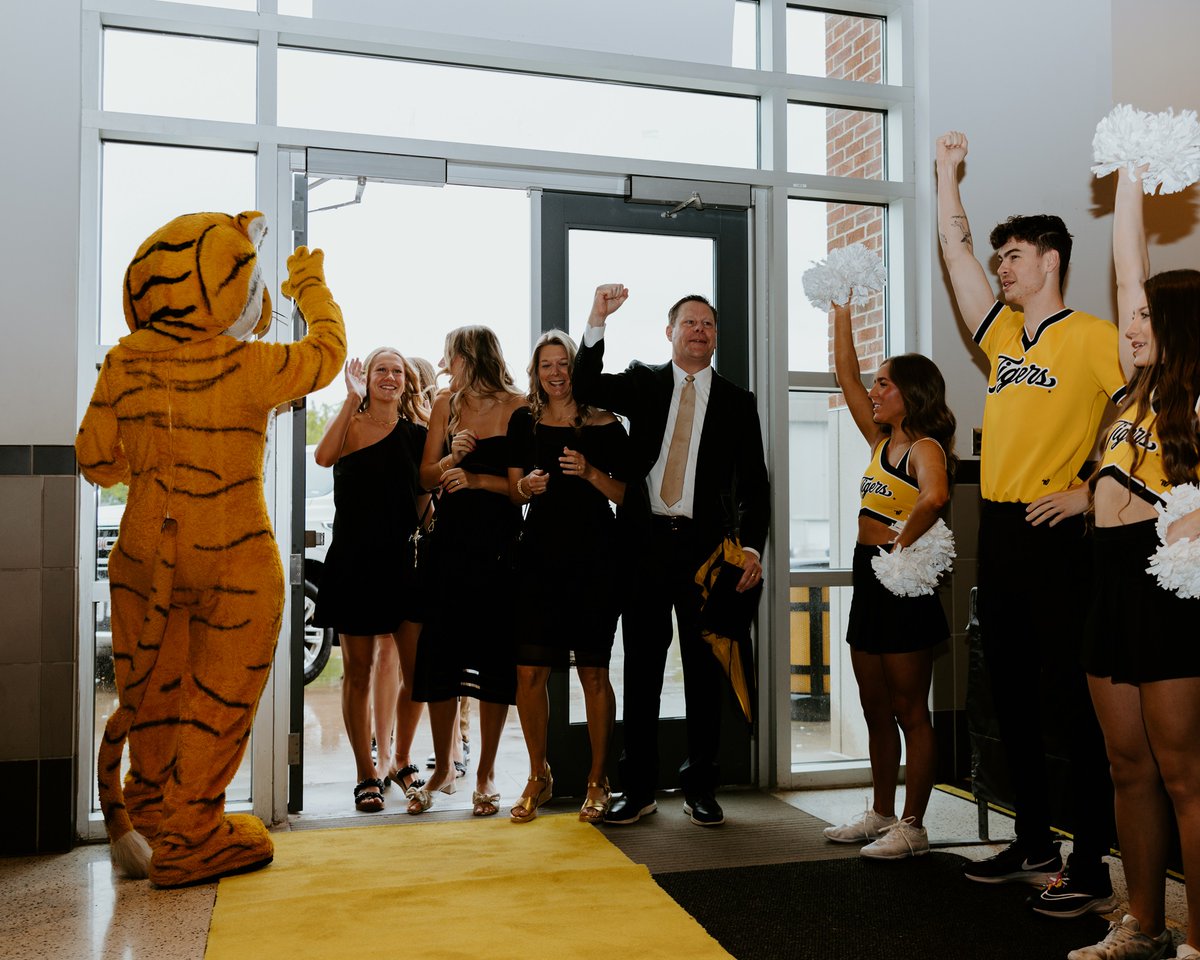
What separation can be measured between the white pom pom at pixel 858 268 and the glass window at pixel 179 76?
7.09 ft

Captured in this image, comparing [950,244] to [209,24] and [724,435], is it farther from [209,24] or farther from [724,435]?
Answer: [209,24]

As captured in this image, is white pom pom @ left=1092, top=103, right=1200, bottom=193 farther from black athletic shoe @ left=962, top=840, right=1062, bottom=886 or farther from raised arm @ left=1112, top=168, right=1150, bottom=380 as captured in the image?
black athletic shoe @ left=962, top=840, right=1062, bottom=886

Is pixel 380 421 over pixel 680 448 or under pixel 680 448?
over

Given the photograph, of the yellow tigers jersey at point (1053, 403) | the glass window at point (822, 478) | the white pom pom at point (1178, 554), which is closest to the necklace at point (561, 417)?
the glass window at point (822, 478)

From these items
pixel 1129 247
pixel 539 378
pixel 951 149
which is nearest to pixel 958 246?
pixel 951 149

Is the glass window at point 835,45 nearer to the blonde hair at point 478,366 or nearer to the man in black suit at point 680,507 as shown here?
the man in black suit at point 680,507

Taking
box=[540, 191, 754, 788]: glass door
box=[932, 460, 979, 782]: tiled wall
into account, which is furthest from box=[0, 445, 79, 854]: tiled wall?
box=[932, 460, 979, 782]: tiled wall

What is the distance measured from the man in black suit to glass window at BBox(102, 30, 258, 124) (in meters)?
1.50

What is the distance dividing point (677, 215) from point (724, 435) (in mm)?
983

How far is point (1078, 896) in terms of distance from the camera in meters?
2.65

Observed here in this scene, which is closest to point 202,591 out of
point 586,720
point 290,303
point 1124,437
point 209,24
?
point 290,303

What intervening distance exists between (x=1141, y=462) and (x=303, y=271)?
2435 millimetres

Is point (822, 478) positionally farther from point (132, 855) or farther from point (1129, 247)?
point (132, 855)

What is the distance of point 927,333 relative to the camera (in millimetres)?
4273
